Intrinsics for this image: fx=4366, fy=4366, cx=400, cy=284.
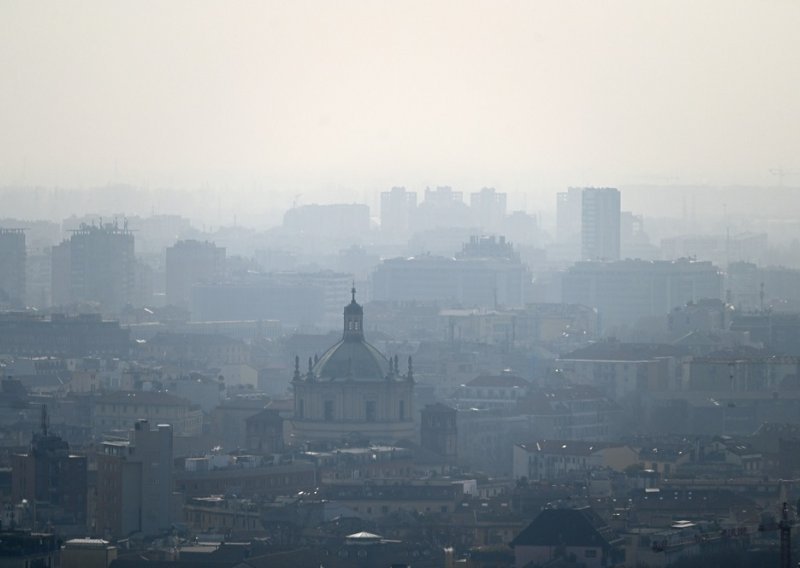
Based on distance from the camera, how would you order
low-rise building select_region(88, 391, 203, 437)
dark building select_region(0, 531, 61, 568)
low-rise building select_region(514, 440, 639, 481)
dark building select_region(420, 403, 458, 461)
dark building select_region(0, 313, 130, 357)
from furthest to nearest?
dark building select_region(0, 313, 130, 357) < low-rise building select_region(88, 391, 203, 437) < dark building select_region(420, 403, 458, 461) < low-rise building select_region(514, 440, 639, 481) < dark building select_region(0, 531, 61, 568)

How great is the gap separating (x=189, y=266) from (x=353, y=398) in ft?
278

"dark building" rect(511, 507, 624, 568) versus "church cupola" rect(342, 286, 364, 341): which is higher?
"church cupola" rect(342, 286, 364, 341)

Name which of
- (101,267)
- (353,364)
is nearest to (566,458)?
(353,364)

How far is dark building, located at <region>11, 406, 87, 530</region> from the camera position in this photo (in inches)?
2453

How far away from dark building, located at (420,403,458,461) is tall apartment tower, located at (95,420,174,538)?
1470 cm

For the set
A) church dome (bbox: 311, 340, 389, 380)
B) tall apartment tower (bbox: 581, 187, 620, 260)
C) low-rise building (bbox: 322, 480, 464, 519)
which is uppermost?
tall apartment tower (bbox: 581, 187, 620, 260)

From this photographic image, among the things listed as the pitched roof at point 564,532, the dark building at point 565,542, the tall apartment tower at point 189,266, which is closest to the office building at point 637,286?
the tall apartment tower at point 189,266

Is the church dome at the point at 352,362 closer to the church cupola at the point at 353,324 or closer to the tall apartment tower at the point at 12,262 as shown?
the church cupola at the point at 353,324

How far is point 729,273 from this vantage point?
522ft

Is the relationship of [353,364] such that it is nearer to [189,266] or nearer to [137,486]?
[137,486]

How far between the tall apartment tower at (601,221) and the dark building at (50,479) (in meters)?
116

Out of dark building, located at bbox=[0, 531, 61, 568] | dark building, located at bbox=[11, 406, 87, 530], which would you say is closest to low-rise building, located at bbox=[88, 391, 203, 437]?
dark building, located at bbox=[11, 406, 87, 530]

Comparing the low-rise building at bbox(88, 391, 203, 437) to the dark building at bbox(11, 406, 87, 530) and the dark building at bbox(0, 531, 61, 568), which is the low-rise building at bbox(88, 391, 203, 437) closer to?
the dark building at bbox(11, 406, 87, 530)

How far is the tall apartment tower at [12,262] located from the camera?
157 metres
